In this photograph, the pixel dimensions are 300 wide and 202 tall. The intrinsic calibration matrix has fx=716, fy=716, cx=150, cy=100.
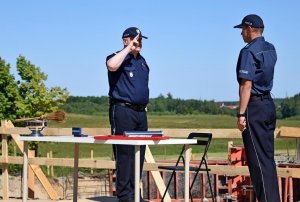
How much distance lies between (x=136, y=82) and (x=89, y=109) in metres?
97.6

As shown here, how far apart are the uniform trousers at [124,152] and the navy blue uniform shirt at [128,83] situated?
0.32 feet

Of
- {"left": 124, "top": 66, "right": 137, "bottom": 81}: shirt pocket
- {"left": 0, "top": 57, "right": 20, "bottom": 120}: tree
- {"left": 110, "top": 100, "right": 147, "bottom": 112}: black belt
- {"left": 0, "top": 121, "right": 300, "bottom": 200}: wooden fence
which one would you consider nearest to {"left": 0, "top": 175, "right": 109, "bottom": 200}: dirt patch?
{"left": 0, "top": 57, "right": 20, "bottom": 120}: tree

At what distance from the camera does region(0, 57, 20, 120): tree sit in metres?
28.4

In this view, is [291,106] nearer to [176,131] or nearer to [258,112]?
[176,131]

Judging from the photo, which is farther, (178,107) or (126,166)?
(178,107)

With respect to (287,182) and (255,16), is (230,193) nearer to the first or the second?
(287,182)

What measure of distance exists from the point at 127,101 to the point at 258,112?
4.05 ft

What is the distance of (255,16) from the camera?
5758 mm

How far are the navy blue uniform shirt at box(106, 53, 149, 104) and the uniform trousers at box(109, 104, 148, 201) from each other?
10 centimetres

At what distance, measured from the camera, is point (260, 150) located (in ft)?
18.6

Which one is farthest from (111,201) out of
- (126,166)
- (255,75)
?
(255,75)

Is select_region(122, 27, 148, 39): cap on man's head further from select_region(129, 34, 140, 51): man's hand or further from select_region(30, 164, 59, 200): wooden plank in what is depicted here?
select_region(30, 164, 59, 200): wooden plank

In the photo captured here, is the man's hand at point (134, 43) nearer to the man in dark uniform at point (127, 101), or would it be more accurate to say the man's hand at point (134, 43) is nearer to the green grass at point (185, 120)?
the man in dark uniform at point (127, 101)

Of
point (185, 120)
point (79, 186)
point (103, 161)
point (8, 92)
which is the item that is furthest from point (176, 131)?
point (185, 120)
